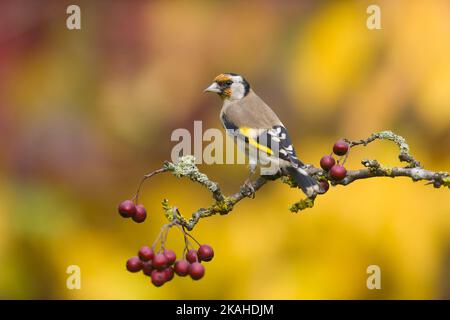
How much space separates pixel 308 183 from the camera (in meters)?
2.73

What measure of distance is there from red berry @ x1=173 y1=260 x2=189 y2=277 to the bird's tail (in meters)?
0.50

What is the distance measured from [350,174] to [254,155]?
85cm

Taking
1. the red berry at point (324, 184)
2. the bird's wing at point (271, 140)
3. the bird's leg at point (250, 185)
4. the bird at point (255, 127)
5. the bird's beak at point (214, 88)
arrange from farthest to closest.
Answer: the bird's beak at point (214, 88) < the bird's wing at point (271, 140) < the bird at point (255, 127) < the bird's leg at point (250, 185) < the red berry at point (324, 184)

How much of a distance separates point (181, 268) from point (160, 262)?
8 cm

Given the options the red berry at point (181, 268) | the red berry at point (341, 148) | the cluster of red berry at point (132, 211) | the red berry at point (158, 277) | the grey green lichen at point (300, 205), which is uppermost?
the red berry at point (341, 148)

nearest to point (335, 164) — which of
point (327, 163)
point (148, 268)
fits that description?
point (327, 163)

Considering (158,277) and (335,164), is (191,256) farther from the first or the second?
(335,164)

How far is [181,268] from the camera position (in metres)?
2.44

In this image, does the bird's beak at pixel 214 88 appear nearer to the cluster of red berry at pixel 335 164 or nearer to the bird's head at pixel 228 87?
the bird's head at pixel 228 87

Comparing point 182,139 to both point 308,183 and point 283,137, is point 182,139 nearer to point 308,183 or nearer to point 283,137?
point 283,137

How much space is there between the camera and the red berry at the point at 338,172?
2.60 meters

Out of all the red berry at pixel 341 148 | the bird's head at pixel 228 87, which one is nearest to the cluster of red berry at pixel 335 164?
the red berry at pixel 341 148

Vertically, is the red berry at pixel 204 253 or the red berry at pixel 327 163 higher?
the red berry at pixel 327 163

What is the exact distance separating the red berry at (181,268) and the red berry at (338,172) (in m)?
0.58
